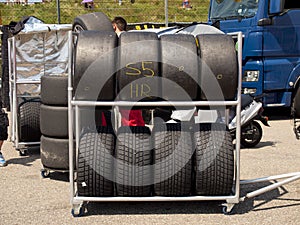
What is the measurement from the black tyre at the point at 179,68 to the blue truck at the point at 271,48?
531 centimetres

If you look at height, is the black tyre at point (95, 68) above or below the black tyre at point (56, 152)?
above

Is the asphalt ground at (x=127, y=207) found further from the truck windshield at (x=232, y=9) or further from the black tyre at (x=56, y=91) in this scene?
the truck windshield at (x=232, y=9)

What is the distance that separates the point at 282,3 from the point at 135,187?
240 inches

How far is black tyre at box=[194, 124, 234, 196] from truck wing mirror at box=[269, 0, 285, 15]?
5454 mm

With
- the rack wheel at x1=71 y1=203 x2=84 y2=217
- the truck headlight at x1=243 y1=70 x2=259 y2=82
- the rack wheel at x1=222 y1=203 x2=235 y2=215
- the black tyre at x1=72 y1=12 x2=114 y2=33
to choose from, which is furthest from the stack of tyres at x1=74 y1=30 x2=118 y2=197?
the truck headlight at x1=243 y1=70 x2=259 y2=82

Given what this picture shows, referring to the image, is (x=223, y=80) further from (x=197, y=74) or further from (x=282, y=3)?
(x=282, y=3)

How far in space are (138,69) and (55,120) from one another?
1.51 metres

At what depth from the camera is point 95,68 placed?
4398 mm

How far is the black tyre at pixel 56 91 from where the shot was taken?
5.48 metres

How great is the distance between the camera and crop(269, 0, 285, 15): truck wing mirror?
936cm

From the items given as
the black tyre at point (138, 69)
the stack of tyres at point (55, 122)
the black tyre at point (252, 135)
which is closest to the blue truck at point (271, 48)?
the black tyre at point (252, 135)

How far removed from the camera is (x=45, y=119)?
5.58m

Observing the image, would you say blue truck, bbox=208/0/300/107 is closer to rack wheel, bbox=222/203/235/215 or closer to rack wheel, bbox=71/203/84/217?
rack wheel, bbox=222/203/235/215

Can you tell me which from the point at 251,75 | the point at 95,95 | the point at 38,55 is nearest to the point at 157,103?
the point at 95,95
